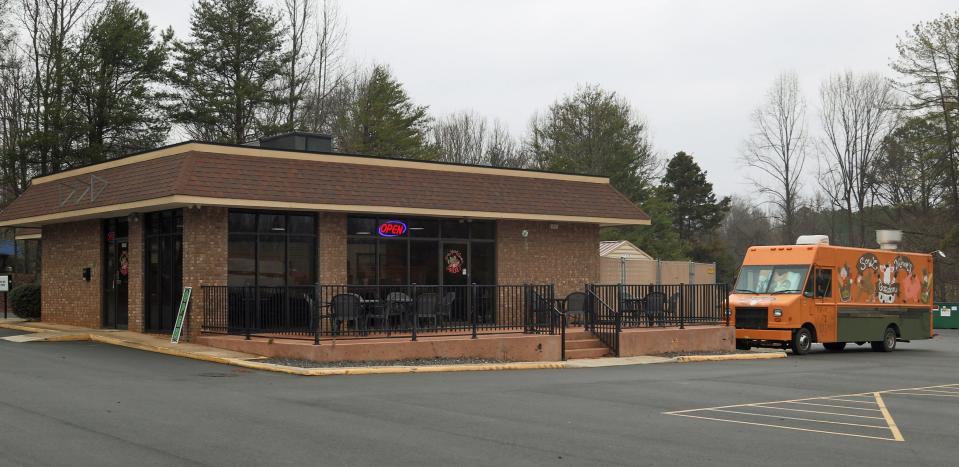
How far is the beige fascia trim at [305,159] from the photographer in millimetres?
20156

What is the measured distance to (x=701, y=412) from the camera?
12.0 metres

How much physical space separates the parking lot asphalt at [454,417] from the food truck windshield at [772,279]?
21.6ft

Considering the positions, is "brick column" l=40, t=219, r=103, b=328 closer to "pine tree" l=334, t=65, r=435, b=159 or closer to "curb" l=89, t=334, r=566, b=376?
"curb" l=89, t=334, r=566, b=376

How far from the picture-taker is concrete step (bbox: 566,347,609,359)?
20469mm

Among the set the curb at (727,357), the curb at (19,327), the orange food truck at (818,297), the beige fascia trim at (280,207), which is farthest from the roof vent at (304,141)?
the orange food truck at (818,297)

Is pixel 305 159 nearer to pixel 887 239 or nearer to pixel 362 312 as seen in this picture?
pixel 362 312

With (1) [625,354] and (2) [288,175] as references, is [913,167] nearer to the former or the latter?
(1) [625,354]

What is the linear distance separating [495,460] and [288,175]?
13.4m

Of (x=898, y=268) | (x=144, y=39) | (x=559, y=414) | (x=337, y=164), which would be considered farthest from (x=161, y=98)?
(x=559, y=414)

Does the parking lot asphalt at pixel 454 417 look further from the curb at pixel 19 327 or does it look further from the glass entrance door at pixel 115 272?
the curb at pixel 19 327

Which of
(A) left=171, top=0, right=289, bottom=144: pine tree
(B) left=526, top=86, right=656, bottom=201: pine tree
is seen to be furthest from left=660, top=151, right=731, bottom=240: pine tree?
(A) left=171, top=0, right=289, bottom=144: pine tree

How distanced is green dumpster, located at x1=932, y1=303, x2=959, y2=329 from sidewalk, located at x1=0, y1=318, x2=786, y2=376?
2163 centimetres

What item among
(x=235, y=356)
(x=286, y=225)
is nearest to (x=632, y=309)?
(x=286, y=225)

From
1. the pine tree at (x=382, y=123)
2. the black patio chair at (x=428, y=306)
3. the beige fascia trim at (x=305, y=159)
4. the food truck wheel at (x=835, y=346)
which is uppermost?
the pine tree at (x=382, y=123)
